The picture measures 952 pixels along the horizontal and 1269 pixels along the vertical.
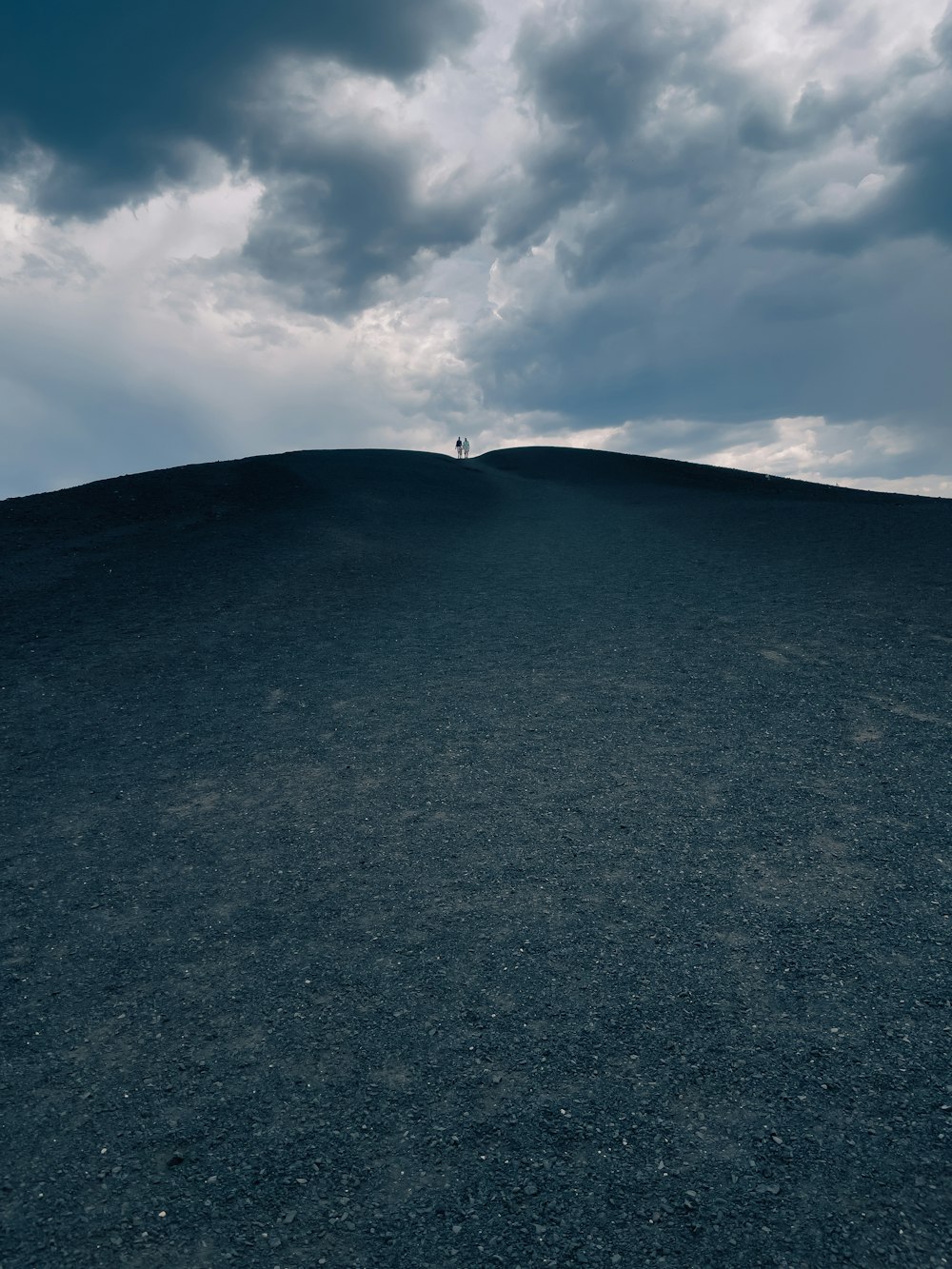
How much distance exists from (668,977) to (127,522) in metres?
18.2

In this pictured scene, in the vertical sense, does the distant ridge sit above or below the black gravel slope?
above

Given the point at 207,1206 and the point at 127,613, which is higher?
the point at 127,613

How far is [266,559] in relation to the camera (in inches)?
645

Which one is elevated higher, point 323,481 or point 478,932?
point 323,481

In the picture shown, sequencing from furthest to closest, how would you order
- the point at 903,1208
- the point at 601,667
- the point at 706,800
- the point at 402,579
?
the point at 402,579
the point at 601,667
the point at 706,800
the point at 903,1208

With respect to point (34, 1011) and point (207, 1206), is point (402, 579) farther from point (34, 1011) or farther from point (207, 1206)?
point (207, 1206)

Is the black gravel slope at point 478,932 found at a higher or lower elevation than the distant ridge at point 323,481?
lower

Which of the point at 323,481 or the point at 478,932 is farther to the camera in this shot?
the point at 323,481

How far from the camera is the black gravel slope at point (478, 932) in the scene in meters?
3.64

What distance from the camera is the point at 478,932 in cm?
568

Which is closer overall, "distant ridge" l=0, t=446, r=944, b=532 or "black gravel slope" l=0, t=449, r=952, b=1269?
"black gravel slope" l=0, t=449, r=952, b=1269

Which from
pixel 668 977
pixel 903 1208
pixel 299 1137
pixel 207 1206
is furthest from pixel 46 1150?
pixel 903 1208

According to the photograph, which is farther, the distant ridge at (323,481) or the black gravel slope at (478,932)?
the distant ridge at (323,481)

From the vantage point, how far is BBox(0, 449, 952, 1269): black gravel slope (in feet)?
12.0
